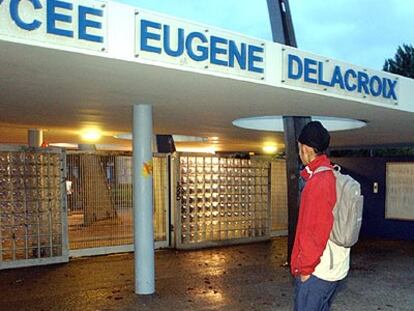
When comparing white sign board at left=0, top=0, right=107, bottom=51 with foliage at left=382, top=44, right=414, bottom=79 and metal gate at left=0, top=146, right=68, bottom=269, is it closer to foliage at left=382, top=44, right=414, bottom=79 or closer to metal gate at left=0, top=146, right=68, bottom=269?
metal gate at left=0, top=146, right=68, bottom=269

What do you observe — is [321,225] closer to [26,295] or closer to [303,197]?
[303,197]

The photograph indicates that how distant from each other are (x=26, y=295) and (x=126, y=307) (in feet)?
5.23

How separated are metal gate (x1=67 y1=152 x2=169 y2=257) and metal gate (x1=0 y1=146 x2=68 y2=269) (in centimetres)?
30

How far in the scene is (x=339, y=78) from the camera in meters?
5.95

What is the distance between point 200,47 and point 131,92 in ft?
4.56

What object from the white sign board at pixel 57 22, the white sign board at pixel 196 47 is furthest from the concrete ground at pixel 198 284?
the white sign board at pixel 57 22

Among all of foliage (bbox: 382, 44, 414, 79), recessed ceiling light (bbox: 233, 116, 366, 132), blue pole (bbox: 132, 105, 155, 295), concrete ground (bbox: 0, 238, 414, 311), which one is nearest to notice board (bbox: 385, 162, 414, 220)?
concrete ground (bbox: 0, 238, 414, 311)

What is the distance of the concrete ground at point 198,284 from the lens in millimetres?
6320

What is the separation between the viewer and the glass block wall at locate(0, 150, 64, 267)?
8.51 m

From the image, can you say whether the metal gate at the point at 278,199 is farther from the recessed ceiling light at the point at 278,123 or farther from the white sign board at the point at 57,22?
the white sign board at the point at 57,22

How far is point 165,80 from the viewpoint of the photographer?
16.0ft

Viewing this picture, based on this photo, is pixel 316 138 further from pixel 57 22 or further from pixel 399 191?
pixel 399 191

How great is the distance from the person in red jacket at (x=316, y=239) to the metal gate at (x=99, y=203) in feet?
22.7

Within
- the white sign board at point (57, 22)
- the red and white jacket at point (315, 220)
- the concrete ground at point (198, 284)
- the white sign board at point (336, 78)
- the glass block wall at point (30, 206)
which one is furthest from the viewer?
the glass block wall at point (30, 206)
